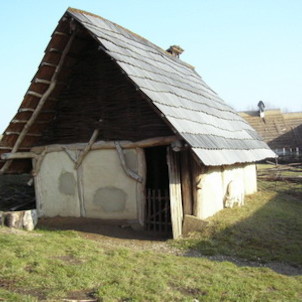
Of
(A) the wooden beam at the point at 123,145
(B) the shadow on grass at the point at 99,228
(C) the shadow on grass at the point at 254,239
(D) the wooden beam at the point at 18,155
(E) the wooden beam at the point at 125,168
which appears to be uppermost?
(A) the wooden beam at the point at 123,145

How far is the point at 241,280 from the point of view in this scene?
5.74 metres

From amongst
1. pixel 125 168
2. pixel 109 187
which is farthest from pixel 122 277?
pixel 109 187

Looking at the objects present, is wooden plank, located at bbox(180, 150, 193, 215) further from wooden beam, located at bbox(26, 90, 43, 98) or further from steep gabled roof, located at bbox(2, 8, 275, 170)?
wooden beam, located at bbox(26, 90, 43, 98)

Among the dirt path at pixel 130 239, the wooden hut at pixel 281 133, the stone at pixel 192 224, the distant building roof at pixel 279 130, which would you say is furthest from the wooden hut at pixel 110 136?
the distant building roof at pixel 279 130

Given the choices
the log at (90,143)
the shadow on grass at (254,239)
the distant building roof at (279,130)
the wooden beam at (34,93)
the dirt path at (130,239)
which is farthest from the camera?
the distant building roof at (279,130)

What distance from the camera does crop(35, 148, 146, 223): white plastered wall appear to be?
9.48m

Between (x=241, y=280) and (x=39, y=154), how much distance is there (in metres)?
7.54

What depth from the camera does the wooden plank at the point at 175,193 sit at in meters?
8.58

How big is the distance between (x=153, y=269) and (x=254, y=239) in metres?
3.21

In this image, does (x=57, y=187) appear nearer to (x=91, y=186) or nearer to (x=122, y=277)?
(x=91, y=186)

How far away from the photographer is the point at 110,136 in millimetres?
9766

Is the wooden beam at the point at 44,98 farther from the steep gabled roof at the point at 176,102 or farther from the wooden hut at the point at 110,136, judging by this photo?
the steep gabled roof at the point at 176,102

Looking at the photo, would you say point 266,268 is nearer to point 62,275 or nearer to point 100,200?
point 62,275

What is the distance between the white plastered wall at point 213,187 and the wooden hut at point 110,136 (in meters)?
0.03
